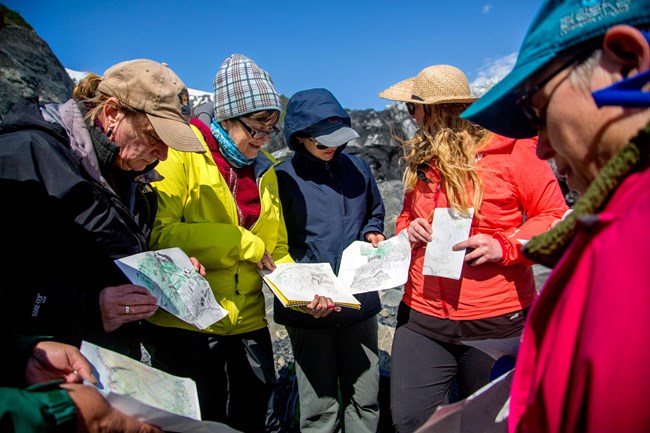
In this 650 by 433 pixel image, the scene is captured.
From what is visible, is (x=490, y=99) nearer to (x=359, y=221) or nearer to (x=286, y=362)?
(x=359, y=221)

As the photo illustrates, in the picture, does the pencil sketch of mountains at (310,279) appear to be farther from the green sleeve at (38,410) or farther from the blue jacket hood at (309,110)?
the green sleeve at (38,410)

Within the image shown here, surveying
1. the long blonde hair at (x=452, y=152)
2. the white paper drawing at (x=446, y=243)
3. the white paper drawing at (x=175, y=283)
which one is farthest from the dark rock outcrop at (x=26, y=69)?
the white paper drawing at (x=446, y=243)

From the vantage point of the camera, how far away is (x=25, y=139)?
1.83m

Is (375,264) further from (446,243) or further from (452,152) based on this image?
(452,152)

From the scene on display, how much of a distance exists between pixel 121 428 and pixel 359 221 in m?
2.51

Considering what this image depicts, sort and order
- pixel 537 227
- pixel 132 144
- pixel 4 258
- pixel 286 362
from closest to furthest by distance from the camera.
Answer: pixel 4 258
pixel 132 144
pixel 537 227
pixel 286 362

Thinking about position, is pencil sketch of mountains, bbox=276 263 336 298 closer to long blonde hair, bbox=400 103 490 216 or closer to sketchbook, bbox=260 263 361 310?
sketchbook, bbox=260 263 361 310

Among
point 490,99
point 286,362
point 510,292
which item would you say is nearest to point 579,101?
point 490,99

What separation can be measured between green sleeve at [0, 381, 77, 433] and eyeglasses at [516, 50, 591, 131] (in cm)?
158

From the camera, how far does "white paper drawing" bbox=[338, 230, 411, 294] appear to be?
293cm

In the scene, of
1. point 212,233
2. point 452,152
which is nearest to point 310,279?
point 212,233

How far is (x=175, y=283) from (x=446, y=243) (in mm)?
1669

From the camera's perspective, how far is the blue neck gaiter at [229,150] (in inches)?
120

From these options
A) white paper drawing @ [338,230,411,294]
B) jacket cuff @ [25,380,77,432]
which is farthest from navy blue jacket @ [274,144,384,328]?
jacket cuff @ [25,380,77,432]
